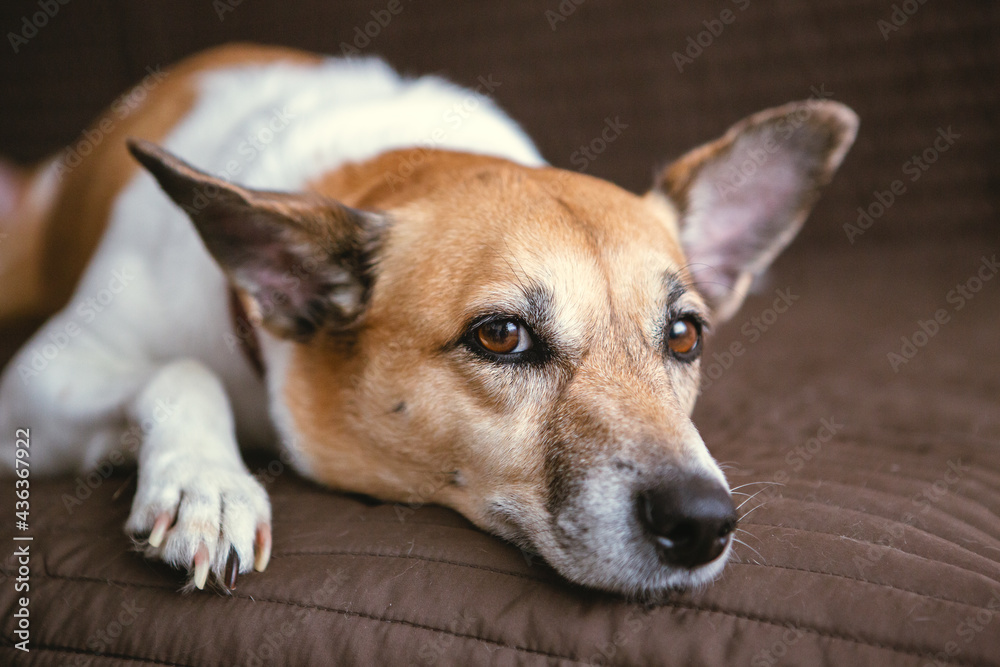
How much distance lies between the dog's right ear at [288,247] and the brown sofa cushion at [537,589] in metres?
0.39

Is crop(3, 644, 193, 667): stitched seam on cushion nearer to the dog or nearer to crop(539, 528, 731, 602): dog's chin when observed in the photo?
the dog

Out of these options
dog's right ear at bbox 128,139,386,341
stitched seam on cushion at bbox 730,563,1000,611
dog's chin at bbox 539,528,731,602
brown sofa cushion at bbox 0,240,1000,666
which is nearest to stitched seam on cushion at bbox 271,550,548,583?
brown sofa cushion at bbox 0,240,1000,666

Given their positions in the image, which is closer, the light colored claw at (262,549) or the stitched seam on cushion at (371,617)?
the stitched seam on cushion at (371,617)

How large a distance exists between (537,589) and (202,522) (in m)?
0.57

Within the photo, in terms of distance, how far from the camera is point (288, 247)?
1.51 metres

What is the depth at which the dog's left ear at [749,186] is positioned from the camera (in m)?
1.80

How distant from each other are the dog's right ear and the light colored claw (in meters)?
0.49

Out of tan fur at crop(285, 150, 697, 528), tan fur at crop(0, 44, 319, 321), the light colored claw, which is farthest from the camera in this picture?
tan fur at crop(0, 44, 319, 321)

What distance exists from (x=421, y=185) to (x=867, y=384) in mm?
1412

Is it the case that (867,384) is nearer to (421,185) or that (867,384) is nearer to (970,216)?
(421,185)

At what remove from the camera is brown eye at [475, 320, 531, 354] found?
1.42 metres

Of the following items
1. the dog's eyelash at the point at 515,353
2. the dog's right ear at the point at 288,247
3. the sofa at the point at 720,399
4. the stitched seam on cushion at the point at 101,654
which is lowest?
the sofa at the point at 720,399

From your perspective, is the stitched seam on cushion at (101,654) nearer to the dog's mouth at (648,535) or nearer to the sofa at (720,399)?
the sofa at (720,399)

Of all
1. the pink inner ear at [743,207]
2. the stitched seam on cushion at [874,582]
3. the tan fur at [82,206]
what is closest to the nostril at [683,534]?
the stitched seam on cushion at [874,582]
